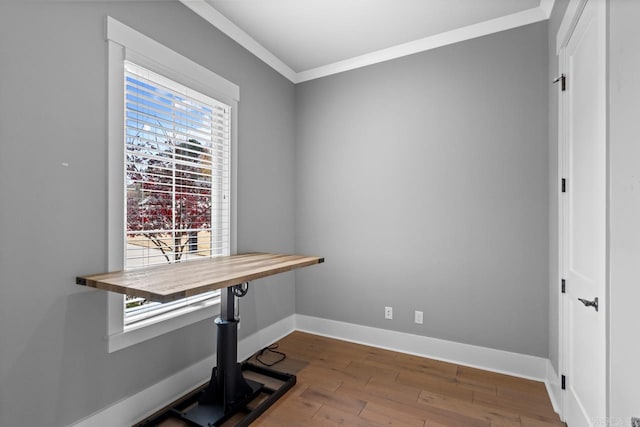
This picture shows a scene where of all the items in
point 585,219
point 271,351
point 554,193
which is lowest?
point 271,351

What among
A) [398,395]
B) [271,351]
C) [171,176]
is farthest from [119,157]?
[398,395]

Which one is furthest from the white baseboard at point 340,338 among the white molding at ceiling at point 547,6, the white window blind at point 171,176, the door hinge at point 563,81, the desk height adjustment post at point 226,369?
the white molding at ceiling at point 547,6

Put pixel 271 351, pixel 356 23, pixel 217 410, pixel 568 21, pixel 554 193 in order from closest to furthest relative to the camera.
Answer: pixel 568 21
pixel 217 410
pixel 554 193
pixel 356 23
pixel 271 351

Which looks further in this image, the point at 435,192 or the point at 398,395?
the point at 435,192

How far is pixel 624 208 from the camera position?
1.09 metres

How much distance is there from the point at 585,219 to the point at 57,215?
103 inches

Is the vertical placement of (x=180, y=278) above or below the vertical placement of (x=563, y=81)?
below

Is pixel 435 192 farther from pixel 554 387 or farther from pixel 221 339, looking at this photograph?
pixel 221 339

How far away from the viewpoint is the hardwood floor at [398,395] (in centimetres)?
189

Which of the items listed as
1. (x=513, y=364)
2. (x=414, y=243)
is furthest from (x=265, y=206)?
(x=513, y=364)

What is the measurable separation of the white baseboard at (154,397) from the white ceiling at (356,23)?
2556 millimetres

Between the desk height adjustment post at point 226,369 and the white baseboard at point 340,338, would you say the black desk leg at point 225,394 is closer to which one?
the desk height adjustment post at point 226,369

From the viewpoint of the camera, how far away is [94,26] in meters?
1.69

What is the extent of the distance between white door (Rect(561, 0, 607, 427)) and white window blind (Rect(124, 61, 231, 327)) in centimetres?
228
